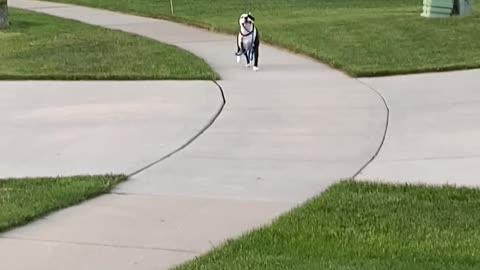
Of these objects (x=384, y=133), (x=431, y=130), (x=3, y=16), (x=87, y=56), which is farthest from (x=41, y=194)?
(x=3, y=16)

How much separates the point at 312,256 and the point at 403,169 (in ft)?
7.78

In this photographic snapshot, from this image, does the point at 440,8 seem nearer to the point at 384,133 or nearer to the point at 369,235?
the point at 384,133

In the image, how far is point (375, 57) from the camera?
13547mm

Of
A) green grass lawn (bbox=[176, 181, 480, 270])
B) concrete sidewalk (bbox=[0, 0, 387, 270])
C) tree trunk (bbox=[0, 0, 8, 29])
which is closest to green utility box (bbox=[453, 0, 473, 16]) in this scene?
concrete sidewalk (bbox=[0, 0, 387, 270])

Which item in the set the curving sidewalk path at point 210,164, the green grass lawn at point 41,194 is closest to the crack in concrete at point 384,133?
the curving sidewalk path at point 210,164

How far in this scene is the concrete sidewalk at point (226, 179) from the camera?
17.8ft

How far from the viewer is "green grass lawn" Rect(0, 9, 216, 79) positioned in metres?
12.5

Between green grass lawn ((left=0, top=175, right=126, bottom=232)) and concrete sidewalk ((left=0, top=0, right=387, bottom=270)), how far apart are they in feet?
0.33

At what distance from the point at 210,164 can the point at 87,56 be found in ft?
23.2

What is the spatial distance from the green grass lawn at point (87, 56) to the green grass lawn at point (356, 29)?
2.13 meters

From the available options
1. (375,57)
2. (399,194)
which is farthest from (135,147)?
(375,57)

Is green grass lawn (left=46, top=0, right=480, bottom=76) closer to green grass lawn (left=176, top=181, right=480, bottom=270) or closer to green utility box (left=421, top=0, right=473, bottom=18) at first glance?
green utility box (left=421, top=0, right=473, bottom=18)

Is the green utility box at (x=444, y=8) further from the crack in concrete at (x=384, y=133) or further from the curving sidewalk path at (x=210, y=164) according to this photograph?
the crack in concrete at (x=384, y=133)

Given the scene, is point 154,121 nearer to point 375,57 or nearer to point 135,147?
point 135,147
